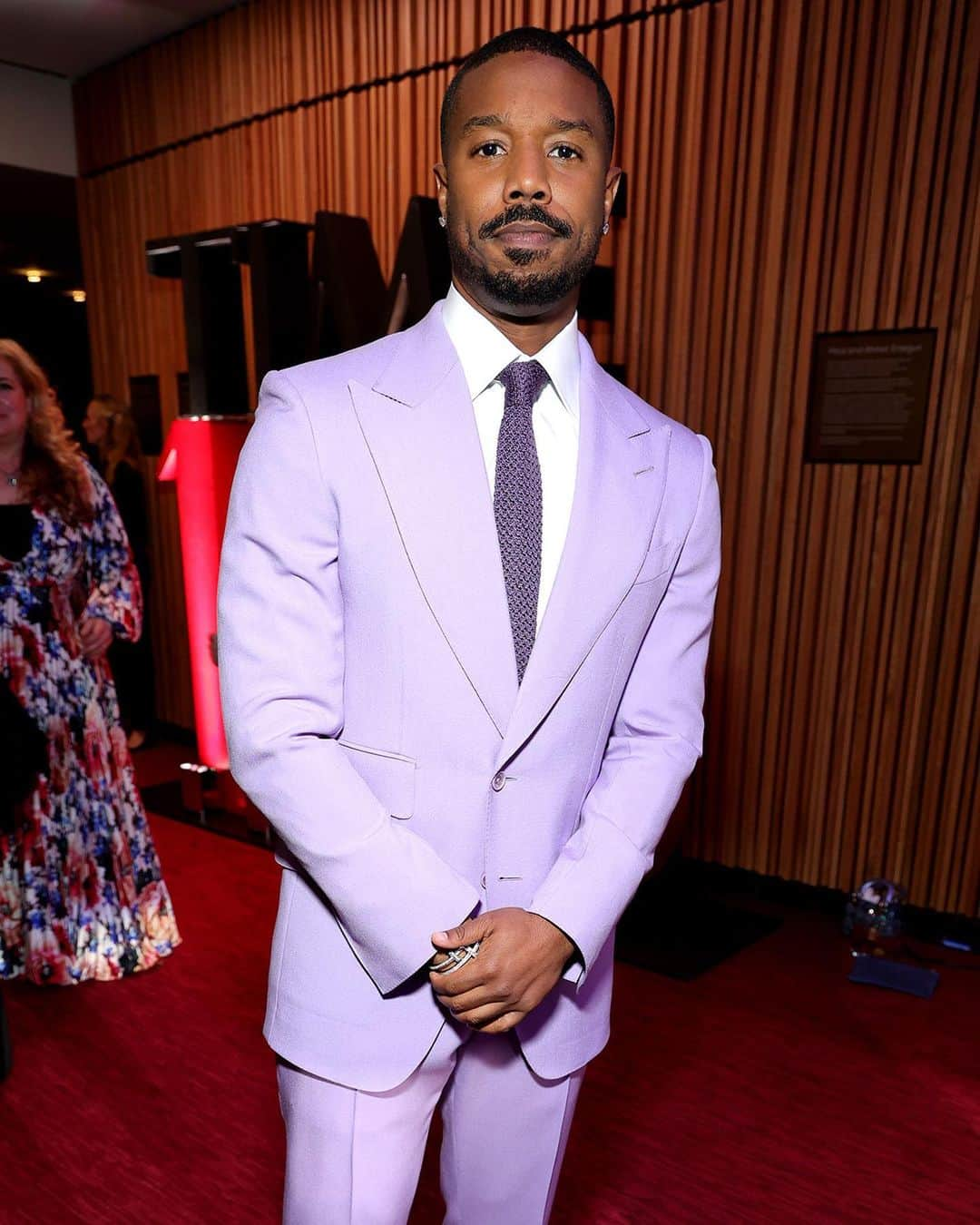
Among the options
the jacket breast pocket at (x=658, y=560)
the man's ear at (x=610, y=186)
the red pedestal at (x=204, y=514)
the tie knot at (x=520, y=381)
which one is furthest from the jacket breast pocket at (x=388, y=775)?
Result: the red pedestal at (x=204, y=514)

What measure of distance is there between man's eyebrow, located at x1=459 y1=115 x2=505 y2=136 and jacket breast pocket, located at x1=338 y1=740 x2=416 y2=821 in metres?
0.75

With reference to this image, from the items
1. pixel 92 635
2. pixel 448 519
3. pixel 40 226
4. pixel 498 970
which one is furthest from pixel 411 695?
pixel 40 226

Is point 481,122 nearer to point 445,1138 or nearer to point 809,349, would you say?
point 445,1138

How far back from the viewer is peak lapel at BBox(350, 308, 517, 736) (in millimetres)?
1110

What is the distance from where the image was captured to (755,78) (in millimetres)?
3377

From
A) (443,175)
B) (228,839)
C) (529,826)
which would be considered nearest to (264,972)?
(228,839)

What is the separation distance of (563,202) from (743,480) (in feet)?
8.68

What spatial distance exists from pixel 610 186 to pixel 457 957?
0.97 metres

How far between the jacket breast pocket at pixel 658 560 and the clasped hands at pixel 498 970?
438 millimetres

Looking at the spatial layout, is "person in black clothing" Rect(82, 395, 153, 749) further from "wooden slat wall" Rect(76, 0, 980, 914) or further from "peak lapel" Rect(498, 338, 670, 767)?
"peak lapel" Rect(498, 338, 670, 767)

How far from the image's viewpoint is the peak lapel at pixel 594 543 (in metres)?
1.14

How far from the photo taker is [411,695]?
112 centimetres

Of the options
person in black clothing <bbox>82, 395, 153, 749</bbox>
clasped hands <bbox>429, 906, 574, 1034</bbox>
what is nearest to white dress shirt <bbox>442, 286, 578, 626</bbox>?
clasped hands <bbox>429, 906, 574, 1034</bbox>

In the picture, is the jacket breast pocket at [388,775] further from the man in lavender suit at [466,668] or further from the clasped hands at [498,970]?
the clasped hands at [498,970]
